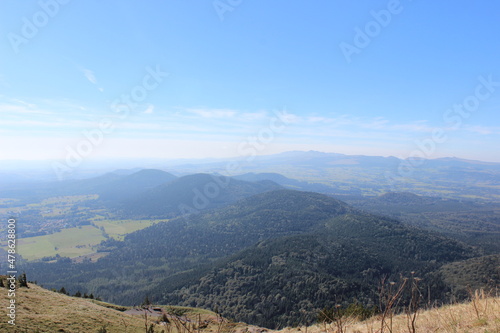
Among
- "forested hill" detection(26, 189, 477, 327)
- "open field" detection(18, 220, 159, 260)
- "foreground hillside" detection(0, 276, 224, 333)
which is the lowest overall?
"open field" detection(18, 220, 159, 260)

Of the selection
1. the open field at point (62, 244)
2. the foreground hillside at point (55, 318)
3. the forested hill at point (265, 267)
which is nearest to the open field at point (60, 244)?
the open field at point (62, 244)

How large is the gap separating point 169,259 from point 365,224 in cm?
11395

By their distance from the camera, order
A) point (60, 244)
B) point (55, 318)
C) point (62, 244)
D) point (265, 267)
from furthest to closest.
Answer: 1. point (62, 244)
2. point (60, 244)
3. point (265, 267)
4. point (55, 318)

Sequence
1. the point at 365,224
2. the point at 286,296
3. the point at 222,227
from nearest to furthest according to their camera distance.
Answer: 1. the point at 286,296
2. the point at 365,224
3. the point at 222,227

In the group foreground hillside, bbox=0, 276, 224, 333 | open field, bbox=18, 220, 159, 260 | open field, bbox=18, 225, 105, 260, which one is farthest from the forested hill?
foreground hillside, bbox=0, 276, 224, 333

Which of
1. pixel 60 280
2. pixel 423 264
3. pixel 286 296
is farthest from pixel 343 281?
pixel 60 280

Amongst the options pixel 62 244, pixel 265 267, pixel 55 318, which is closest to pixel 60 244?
pixel 62 244

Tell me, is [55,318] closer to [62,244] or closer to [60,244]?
[62,244]

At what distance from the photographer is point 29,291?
24344 millimetres

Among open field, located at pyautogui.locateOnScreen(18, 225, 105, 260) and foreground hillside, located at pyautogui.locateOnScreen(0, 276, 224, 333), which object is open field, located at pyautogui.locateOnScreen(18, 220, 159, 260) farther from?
foreground hillside, located at pyautogui.locateOnScreen(0, 276, 224, 333)

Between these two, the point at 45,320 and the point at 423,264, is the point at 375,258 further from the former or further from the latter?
the point at 45,320

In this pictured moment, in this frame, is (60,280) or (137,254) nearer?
(60,280)

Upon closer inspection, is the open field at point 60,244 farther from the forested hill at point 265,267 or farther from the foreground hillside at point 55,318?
the foreground hillside at point 55,318

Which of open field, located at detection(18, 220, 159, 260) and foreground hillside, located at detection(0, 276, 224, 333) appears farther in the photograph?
open field, located at detection(18, 220, 159, 260)
